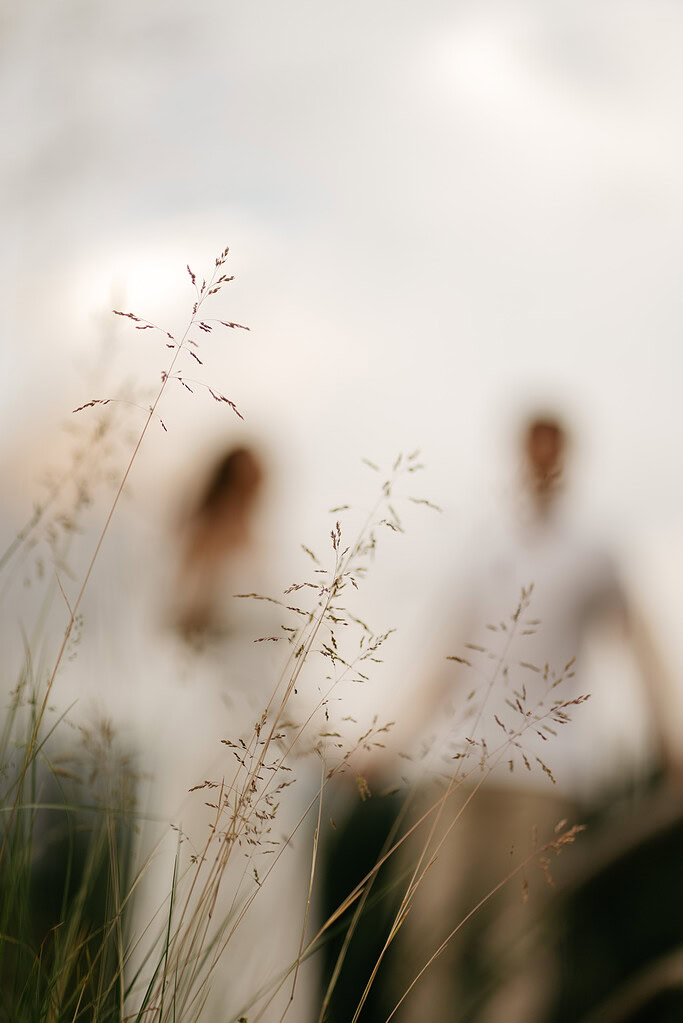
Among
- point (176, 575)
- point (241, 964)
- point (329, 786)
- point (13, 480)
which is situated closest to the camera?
point (329, 786)

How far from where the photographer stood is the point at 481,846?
1980 mm

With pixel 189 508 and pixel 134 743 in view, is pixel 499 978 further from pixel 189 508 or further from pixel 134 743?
pixel 189 508

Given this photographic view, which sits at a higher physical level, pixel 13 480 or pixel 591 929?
pixel 13 480

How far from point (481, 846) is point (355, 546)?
4.48 ft

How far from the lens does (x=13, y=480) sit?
145cm

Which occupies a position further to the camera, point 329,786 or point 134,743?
point 134,743

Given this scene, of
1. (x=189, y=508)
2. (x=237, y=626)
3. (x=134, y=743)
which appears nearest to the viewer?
(x=134, y=743)

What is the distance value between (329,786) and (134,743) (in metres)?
0.43

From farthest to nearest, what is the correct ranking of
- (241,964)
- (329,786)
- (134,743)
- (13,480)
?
(13,480)
(134,743)
(241,964)
(329,786)

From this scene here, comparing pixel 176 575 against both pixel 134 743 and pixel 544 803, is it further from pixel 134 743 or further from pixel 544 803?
pixel 544 803

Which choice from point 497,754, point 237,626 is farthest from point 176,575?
point 497,754

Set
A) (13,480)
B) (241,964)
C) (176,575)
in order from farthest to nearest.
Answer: (176,575), (13,480), (241,964)

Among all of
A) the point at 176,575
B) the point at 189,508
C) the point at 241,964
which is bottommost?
the point at 241,964

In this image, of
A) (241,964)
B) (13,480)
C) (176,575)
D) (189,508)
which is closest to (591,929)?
(241,964)
